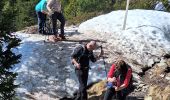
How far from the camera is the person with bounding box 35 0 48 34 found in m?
15.3

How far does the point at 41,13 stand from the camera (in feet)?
51.5

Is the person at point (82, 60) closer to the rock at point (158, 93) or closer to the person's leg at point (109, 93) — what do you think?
the person's leg at point (109, 93)

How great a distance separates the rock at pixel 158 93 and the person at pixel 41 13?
477cm

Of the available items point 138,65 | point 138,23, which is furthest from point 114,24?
point 138,65

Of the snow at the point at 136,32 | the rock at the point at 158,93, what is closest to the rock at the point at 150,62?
the snow at the point at 136,32

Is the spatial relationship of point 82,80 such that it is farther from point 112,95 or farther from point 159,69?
point 159,69

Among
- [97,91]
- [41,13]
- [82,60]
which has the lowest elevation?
[97,91]

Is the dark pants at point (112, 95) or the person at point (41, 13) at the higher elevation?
the person at point (41, 13)

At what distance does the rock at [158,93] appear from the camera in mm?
11751

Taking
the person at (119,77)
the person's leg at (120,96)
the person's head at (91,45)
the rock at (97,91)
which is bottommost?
the rock at (97,91)

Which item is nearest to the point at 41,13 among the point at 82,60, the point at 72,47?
the point at 72,47

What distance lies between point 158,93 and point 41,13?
17.5 ft

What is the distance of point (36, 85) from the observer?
A: 513 inches

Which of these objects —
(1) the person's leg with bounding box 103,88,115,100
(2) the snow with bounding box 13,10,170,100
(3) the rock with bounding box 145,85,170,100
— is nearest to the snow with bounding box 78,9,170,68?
(2) the snow with bounding box 13,10,170,100
